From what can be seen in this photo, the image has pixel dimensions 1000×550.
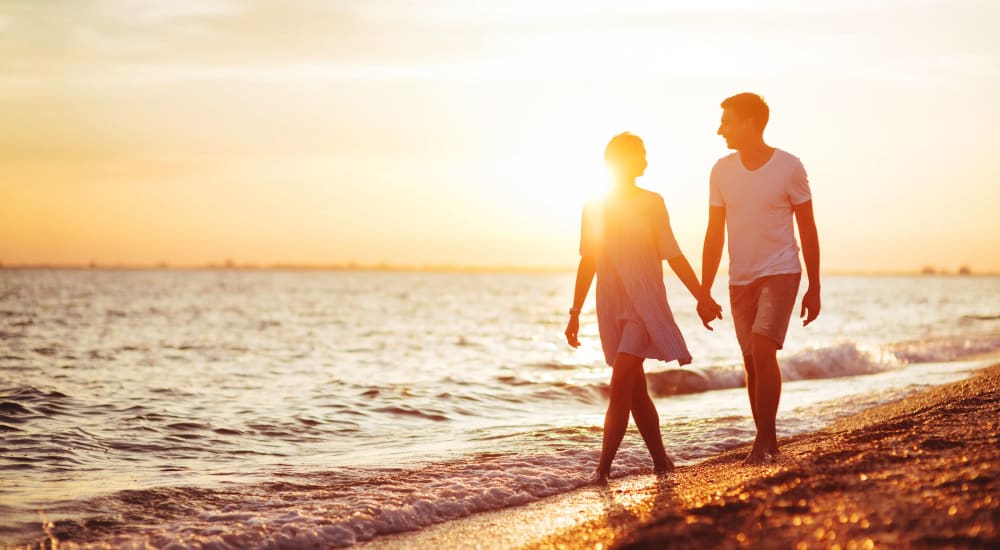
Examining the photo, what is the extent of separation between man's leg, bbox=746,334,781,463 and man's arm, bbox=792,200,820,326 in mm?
299

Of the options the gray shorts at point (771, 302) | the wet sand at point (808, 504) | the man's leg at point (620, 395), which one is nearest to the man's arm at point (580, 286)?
the man's leg at point (620, 395)

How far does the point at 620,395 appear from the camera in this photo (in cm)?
578

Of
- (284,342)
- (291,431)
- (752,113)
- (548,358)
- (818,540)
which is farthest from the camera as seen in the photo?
(284,342)

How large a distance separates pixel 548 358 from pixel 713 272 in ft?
42.9

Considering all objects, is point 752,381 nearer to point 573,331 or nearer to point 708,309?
point 708,309

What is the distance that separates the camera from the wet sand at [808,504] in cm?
326

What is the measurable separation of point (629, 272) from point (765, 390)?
1152 mm

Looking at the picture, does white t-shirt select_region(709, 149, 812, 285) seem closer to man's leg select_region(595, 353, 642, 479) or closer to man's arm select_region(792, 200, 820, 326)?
man's arm select_region(792, 200, 820, 326)

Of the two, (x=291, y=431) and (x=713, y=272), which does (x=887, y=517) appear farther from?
(x=291, y=431)

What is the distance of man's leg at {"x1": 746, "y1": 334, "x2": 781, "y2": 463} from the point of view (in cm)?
562

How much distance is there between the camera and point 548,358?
18812 millimetres

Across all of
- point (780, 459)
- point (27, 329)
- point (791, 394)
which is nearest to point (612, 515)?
point (780, 459)

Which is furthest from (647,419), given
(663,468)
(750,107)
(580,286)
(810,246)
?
(750,107)

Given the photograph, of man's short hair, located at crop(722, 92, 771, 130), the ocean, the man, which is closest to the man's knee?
the man
